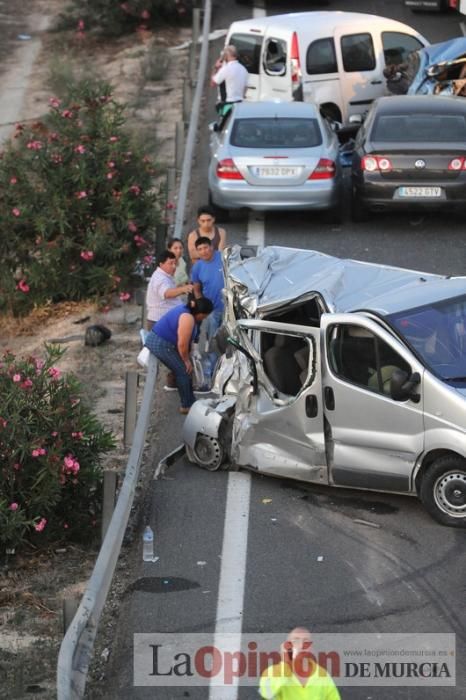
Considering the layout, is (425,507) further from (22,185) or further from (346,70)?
(346,70)

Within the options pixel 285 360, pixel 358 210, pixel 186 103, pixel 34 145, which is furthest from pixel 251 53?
pixel 285 360

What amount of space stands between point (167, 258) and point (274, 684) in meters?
7.97

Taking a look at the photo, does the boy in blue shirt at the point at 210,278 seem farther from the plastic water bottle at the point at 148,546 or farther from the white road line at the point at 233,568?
the plastic water bottle at the point at 148,546

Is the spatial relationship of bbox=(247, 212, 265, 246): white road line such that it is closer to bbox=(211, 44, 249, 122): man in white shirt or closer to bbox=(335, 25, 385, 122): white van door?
bbox=(211, 44, 249, 122): man in white shirt

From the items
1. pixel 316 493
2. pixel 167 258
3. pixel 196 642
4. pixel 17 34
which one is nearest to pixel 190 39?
pixel 17 34

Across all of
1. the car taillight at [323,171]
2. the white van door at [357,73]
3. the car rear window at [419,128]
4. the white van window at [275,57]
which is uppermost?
the car rear window at [419,128]

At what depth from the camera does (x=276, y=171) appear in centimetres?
1948

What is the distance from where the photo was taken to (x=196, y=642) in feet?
34.0

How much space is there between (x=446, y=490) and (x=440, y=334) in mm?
1240

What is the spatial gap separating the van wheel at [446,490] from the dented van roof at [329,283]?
1.36 m

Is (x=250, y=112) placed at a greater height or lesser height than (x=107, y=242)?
greater

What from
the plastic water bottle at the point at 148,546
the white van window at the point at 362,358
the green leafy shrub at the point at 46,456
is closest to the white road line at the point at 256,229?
the green leafy shrub at the point at 46,456

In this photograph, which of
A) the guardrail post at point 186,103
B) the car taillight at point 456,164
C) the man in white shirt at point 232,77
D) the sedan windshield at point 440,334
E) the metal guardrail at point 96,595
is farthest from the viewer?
the guardrail post at point 186,103

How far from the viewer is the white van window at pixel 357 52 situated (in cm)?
2472
